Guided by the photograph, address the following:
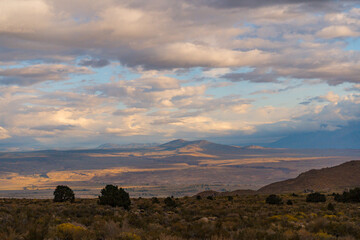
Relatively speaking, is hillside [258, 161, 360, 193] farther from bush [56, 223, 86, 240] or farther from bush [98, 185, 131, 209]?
bush [56, 223, 86, 240]

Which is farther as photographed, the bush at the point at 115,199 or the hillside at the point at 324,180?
the hillside at the point at 324,180

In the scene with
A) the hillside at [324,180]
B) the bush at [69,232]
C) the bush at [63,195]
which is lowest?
the hillside at [324,180]

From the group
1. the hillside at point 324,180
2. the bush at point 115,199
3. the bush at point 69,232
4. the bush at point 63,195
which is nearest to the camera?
the bush at point 69,232

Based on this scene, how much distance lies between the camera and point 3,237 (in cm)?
1205

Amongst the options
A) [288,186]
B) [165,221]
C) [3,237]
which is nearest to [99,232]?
[3,237]

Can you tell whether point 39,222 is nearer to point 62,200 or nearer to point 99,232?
point 99,232

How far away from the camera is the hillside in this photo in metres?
92.8

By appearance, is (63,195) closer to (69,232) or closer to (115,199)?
(115,199)

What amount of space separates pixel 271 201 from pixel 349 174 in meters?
77.9

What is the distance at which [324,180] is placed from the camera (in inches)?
3875

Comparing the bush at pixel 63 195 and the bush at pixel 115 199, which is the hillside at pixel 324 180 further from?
the bush at pixel 115 199

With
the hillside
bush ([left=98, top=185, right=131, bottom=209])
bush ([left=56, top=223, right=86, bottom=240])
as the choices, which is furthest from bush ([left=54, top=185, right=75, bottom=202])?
the hillside

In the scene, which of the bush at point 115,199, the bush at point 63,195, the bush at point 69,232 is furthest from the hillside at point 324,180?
the bush at point 69,232

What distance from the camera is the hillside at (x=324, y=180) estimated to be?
9275 centimetres
